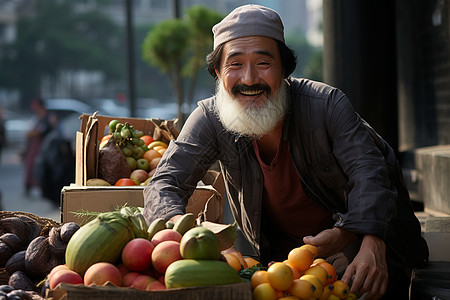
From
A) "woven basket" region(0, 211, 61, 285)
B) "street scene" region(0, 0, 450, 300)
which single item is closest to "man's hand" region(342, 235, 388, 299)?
"street scene" region(0, 0, 450, 300)

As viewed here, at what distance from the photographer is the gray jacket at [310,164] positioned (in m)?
2.85

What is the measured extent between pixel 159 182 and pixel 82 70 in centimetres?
4477

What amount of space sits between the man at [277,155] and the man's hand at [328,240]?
13 centimetres

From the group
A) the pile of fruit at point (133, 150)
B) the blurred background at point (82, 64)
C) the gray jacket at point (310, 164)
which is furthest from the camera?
the blurred background at point (82, 64)

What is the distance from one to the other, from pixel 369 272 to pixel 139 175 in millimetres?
2050

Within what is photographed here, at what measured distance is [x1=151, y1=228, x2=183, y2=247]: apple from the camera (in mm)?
2217

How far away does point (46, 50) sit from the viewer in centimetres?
4275

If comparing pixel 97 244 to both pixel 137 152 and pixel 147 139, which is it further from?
pixel 147 139

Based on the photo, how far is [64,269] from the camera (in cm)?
221

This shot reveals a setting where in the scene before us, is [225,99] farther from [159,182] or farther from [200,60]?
[200,60]

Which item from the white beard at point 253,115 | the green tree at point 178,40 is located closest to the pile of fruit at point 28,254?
the white beard at point 253,115

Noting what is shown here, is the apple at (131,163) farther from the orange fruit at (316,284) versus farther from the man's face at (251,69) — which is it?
the orange fruit at (316,284)

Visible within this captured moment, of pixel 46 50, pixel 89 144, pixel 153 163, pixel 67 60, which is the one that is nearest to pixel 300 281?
pixel 89 144

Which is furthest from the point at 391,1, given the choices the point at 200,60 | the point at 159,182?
the point at 200,60
